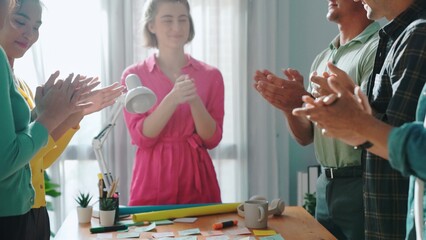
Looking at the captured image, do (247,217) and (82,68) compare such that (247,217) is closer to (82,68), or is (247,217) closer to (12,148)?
(12,148)

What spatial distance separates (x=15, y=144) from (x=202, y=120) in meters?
1.12

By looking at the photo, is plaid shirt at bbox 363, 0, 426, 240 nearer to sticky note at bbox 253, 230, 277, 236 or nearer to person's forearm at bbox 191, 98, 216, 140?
sticky note at bbox 253, 230, 277, 236

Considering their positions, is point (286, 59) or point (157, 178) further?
point (286, 59)

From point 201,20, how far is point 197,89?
Result: 1.02m

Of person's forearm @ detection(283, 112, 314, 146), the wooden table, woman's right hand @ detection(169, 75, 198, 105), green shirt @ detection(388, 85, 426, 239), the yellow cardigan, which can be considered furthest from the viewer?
woman's right hand @ detection(169, 75, 198, 105)

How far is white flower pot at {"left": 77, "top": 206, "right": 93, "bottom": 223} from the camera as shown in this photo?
6.44ft

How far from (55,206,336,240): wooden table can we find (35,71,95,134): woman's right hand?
0.50 metres

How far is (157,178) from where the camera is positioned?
232cm

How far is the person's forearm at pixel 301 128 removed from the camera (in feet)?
6.82

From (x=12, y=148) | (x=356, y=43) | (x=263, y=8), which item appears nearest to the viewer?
(x=12, y=148)

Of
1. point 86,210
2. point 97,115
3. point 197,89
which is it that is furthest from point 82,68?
point 86,210

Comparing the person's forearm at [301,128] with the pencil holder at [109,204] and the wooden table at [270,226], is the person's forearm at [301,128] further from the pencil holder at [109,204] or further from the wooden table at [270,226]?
the pencil holder at [109,204]

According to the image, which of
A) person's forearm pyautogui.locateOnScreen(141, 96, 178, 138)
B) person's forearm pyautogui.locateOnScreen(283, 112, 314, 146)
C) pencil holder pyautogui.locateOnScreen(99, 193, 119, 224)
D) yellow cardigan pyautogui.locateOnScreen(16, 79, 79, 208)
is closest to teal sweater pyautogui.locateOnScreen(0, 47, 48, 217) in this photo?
yellow cardigan pyautogui.locateOnScreen(16, 79, 79, 208)

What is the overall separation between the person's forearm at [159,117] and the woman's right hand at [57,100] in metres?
0.63
